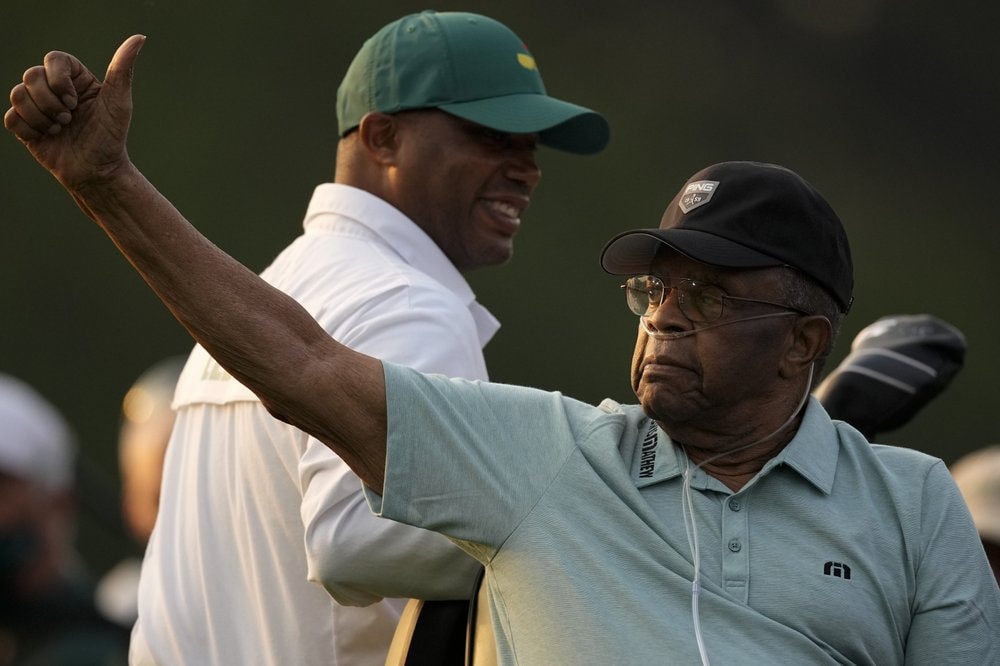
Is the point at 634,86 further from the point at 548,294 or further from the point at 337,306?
the point at 337,306

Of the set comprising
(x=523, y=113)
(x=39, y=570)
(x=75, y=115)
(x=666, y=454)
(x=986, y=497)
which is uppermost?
(x=75, y=115)

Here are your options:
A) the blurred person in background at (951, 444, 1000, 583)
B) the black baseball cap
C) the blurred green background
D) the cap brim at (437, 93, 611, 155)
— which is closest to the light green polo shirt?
the black baseball cap

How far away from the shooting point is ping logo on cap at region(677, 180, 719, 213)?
94.0 inches

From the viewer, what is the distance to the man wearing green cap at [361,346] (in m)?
2.36

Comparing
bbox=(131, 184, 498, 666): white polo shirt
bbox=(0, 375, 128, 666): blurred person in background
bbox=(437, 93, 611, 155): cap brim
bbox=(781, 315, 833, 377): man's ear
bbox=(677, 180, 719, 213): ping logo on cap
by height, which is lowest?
bbox=(0, 375, 128, 666): blurred person in background

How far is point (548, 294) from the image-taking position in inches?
284

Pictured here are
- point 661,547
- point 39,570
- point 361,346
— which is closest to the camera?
point 661,547

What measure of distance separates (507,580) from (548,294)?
507cm

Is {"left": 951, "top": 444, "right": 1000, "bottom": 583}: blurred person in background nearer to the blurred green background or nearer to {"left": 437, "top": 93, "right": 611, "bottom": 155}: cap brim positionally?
{"left": 437, "top": 93, "right": 611, "bottom": 155}: cap brim

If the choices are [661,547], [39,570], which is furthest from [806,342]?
[39,570]

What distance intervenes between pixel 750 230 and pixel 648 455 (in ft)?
1.18

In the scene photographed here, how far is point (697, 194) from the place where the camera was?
2406mm

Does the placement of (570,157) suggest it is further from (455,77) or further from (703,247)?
(703,247)

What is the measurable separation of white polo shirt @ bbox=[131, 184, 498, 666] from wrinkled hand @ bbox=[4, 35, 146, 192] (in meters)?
0.59
